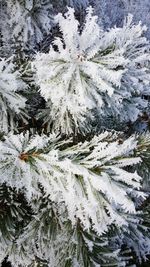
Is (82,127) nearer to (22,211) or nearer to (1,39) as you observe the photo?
(22,211)

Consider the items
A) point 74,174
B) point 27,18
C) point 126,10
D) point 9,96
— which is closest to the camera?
point 74,174

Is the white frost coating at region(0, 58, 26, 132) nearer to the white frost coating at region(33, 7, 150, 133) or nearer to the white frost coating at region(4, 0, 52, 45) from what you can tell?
the white frost coating at region(33, 7, 150, 133)

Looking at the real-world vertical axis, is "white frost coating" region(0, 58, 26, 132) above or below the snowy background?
below

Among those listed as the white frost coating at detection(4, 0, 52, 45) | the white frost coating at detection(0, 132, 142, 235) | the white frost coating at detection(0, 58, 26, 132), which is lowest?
the white frost coating at detection(0, 132, 142, 235)

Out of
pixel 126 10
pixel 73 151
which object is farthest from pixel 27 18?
pixel 126 10

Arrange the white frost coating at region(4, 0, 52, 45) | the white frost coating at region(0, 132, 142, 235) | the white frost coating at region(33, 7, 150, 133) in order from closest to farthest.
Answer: the white frost coating at region(0, 132, 142, 235)
the white frost coating at region(33, 7, 150, 133)
the white frost coating at region(4, 0, 52, 45)

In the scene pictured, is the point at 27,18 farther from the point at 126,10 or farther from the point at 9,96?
the point at 126,10

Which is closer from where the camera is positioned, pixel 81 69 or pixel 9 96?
pixel 81 69

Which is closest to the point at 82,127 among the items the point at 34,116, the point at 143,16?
the point at 34,116

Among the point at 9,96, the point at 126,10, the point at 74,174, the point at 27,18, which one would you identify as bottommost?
the point at 74,174

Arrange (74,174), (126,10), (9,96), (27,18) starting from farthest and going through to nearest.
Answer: (126,10) < (27,18) < (9,96) < (74,174)

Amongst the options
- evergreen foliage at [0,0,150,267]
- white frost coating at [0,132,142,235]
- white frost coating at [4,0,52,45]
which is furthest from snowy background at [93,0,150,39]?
white frost coating at [0,132,142,235]
